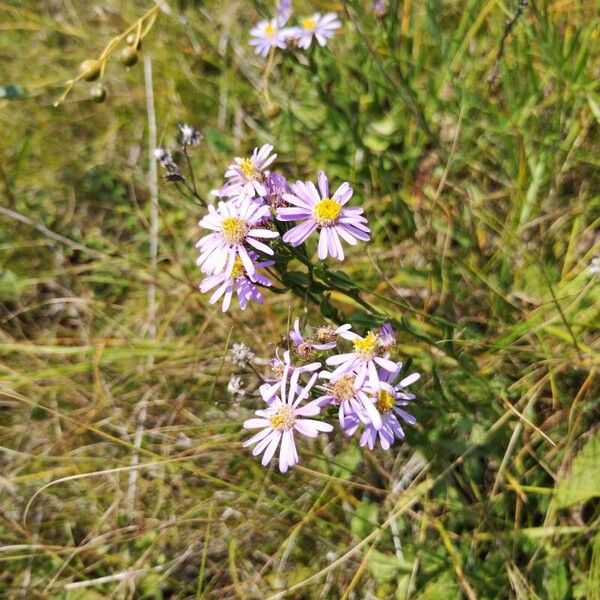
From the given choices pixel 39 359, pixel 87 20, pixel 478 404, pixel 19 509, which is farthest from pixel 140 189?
pixel 478 404

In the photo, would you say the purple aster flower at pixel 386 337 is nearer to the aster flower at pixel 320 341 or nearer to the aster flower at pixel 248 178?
the aster flower at pixel 320 341

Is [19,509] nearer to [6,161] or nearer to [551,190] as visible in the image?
[6,161]

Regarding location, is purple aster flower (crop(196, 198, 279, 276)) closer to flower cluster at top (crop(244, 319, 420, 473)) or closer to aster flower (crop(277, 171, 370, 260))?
aster flower (crop(277, 171, 370, 260))

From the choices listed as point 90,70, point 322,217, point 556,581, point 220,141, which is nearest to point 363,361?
point 322,217

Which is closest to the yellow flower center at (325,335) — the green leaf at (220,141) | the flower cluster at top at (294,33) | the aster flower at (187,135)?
the aster flower at (187,135)

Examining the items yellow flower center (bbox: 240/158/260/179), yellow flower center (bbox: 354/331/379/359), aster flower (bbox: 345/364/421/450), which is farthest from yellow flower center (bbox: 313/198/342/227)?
aster flower (bbox: 345/364/421/450)
